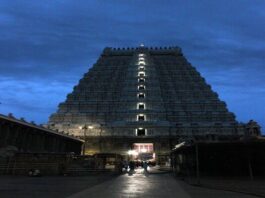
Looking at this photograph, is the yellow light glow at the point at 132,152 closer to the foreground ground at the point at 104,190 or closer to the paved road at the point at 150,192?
the foreground ground at the point at 104,190

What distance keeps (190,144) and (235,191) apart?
898cm

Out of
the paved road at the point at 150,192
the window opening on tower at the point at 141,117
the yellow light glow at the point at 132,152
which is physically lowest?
the paved road at the point at 150,192

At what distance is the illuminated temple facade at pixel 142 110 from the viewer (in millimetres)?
78125

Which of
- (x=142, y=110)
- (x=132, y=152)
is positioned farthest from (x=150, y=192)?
(x=142, y=110)

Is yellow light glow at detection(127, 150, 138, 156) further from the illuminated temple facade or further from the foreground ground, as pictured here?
the foreground ground

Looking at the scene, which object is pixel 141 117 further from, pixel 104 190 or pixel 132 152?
pixel 104 190

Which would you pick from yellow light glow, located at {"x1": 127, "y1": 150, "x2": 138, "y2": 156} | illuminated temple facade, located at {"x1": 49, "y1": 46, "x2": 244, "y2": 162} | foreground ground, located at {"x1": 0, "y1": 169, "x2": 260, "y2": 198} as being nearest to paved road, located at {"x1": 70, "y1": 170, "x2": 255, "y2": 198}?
foreground ground, located at {"x1": 0, "y1": 169, "x2": 260, "y2": 198}

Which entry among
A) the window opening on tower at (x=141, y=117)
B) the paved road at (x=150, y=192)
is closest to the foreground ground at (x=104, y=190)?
the paved road at (x=150, y=192)

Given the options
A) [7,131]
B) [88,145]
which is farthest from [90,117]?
[7,131]

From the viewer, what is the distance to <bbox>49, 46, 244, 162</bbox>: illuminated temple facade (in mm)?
78125

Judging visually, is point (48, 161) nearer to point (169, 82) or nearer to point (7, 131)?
point (7, 131)

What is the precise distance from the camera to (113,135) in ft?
258

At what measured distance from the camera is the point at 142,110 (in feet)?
273

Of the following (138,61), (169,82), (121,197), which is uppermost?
(138,61)
